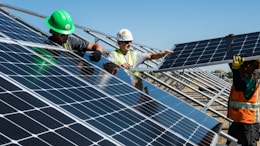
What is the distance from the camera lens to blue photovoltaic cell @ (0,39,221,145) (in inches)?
147

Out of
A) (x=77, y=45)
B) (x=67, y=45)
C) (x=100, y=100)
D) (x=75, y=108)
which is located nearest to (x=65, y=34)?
(x=67, y=45)

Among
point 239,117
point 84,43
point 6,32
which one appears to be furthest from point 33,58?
point 239,117

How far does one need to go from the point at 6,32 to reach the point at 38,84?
2.16m

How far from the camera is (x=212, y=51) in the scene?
830 cm

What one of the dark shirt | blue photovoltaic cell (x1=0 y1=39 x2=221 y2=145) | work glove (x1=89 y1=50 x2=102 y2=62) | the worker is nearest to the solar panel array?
blue photovoltaic cell (x1=0 y1=39 x2=221 y2=145)

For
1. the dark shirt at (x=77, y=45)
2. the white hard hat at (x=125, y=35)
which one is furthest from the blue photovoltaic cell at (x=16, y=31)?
the white hard hat at (x=125, y=35)

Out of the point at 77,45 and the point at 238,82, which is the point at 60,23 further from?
the point at 238,82

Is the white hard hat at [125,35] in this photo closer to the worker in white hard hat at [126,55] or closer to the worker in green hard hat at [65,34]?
the worker in white hard hat at [126,55]

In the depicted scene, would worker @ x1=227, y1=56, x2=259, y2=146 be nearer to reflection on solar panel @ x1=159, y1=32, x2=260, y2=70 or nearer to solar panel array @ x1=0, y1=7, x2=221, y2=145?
reflection on solar panel @ x1=159, y1=32, x2=260, y2=70

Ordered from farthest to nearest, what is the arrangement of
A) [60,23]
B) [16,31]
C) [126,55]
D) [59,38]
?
[126,55]
[59,38]
[60,23]
[16,31]

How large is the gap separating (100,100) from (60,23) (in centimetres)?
226

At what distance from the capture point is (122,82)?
5.87 meters

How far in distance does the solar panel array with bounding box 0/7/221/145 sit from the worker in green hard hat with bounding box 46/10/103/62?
367mm

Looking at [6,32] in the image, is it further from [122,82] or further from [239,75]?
[239,75]
